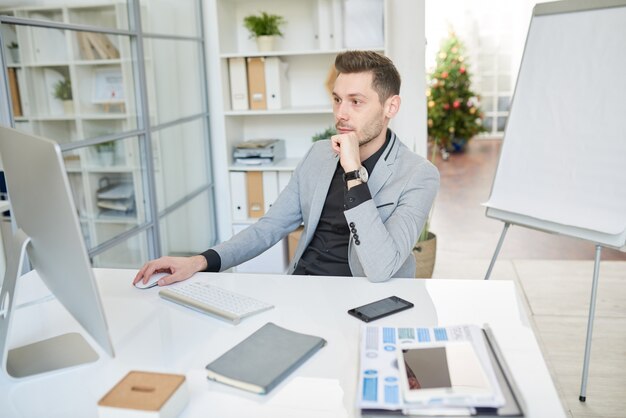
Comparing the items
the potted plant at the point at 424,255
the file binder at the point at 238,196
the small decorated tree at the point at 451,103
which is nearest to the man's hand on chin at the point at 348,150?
the potted plant at the point at 424,255

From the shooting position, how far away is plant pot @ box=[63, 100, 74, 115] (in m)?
2.34

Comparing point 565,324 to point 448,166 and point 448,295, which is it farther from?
point 448,166

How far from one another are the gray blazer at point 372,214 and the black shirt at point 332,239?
0.11 feet

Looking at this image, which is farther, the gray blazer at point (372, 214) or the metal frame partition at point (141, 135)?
the metal frame partition at point (141, 135)

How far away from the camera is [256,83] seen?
3.43m

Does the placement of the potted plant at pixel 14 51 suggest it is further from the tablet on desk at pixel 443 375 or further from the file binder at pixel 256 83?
the tablet on desk at pixel 443 375

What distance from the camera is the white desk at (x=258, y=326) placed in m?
0.96

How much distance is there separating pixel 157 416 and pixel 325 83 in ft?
9.26

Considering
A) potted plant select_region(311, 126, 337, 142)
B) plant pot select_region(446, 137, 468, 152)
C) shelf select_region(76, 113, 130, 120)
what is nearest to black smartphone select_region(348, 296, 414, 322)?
shelf select_region(76, 113, 130, 120)

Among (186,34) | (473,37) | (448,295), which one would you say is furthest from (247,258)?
(473,37)

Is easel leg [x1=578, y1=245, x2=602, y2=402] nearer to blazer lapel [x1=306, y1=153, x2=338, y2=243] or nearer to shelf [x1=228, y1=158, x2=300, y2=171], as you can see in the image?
blazer lapel [x1=306, y1=153, x2=338, y2=243]

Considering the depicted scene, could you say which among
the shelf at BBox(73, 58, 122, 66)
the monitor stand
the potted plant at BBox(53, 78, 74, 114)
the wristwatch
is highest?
the shelf at BBox(73, 58, 122, 66)

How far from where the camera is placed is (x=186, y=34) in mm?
3457

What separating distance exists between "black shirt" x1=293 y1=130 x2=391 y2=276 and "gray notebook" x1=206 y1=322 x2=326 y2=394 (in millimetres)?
647
